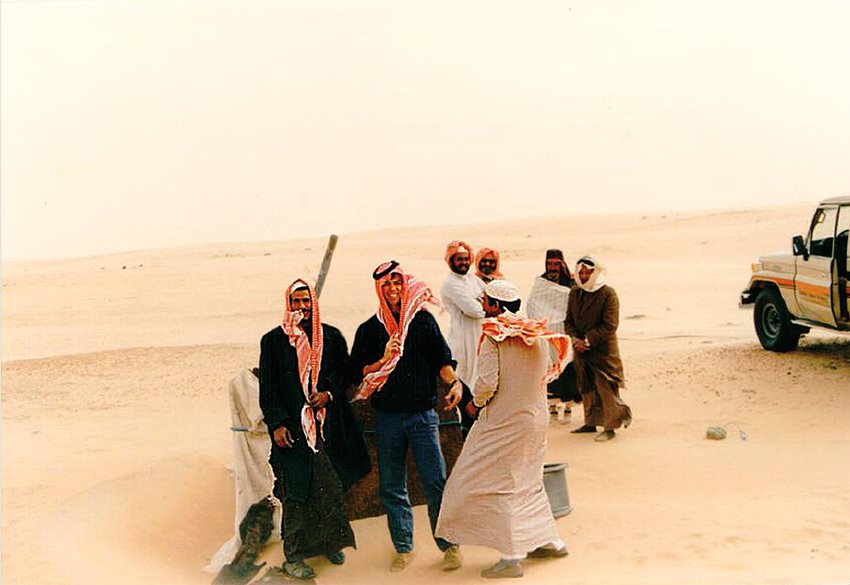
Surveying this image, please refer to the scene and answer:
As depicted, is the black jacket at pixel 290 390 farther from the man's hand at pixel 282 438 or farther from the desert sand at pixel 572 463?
the desert sand at pixel 572 463

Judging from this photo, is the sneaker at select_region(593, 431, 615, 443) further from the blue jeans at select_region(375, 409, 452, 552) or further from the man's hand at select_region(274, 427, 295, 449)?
the man's hand at select_region(274, 427, 295, 449)

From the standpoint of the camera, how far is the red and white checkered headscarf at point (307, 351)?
18.2ft

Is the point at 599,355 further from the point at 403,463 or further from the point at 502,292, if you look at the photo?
the point at 502,292

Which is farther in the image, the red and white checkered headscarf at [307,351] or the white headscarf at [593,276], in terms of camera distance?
the white headscarf at [593,276]

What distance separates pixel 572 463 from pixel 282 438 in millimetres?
3397

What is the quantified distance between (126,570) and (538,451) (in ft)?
8.81

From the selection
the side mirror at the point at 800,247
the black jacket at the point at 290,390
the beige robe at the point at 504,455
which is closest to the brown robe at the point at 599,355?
the beige robe at the point at 504,455

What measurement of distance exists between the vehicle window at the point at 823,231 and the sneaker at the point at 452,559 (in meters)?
7.57

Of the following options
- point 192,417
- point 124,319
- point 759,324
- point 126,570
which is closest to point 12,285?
point 124,319

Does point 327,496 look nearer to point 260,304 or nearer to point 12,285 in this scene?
point 260,304

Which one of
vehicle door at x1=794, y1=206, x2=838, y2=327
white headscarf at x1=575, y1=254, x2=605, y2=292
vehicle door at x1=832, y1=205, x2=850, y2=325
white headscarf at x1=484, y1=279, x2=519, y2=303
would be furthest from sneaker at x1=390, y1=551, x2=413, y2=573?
vehicle door at x1=794, y1=206, x2=838, y2=327

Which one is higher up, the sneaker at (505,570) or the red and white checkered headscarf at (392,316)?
the red and white checkered headscarf at (392,316)

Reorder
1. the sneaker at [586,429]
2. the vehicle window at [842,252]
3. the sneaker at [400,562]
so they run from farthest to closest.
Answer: the vehicle window at [842,252], the sneaker at [586,429], the sneaker at [400,562]

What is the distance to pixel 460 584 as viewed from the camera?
5.50 metres
